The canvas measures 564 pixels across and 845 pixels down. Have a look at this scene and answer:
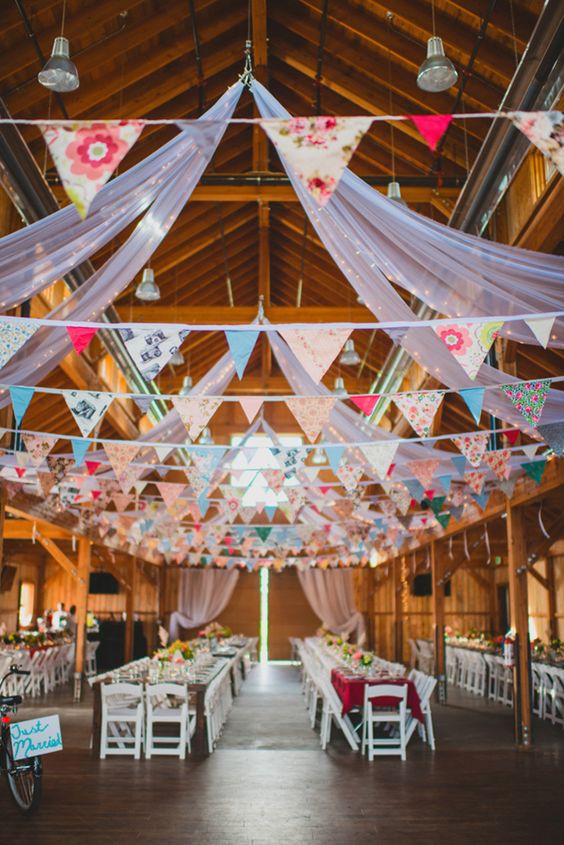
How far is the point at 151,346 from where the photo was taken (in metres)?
4.88

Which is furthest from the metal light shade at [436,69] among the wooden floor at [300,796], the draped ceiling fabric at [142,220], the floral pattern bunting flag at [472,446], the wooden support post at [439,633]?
the wooden support post at [439,633]

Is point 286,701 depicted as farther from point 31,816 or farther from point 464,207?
point 464,207

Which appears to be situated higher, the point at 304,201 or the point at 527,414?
the point at 304,201

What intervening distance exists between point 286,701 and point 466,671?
219 inches

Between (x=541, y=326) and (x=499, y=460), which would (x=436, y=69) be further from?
(x=499, y=460)

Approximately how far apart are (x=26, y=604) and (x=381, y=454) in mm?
14371

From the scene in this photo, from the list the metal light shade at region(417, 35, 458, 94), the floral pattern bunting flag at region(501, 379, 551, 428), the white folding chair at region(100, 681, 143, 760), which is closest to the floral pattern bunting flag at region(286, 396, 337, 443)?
the floral pattern bunting flag at region(501, 379, 551, 428)

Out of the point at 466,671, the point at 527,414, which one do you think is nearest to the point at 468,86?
the point at 527,414

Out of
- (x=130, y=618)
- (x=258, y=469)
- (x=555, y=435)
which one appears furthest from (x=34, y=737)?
(x=130, y=618)

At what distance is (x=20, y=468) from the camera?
26.3 feet

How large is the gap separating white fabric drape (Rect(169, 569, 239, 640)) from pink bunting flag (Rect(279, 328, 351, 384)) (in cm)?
1617

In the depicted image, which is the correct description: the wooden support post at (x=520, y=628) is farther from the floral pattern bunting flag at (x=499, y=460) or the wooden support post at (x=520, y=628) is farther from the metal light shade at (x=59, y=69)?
the metal light shade at (x=59, y=69)

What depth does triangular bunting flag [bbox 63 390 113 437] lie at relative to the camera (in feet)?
19.6

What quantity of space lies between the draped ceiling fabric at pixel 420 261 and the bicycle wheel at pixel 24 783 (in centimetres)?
400
